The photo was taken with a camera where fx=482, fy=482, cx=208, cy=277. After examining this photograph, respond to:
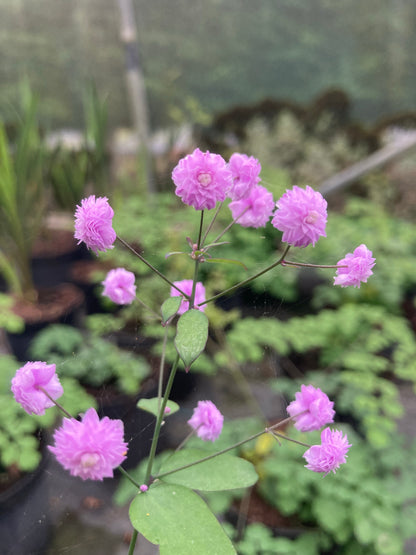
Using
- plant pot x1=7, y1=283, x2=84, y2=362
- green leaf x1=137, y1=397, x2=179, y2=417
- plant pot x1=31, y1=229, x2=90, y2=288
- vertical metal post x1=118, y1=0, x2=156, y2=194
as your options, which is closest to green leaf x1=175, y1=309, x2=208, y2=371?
green leaf x1=137, y1=397, x2=179, y2=417

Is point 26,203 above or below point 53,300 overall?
above

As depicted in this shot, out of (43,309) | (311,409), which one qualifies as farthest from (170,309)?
(43,309)

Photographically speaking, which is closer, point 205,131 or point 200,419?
point 200,419

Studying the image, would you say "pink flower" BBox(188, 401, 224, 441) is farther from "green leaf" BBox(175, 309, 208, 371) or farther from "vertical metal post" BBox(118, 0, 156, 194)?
"vertical metal post" BBox(118, 0, 156, 194)

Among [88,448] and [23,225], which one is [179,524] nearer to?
[88,448]

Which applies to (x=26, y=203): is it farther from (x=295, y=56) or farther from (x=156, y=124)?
(x=295, y=56)

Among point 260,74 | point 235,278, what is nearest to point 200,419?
point 235,278

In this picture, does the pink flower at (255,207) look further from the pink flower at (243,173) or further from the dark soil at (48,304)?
the dark soil at (48,304)
